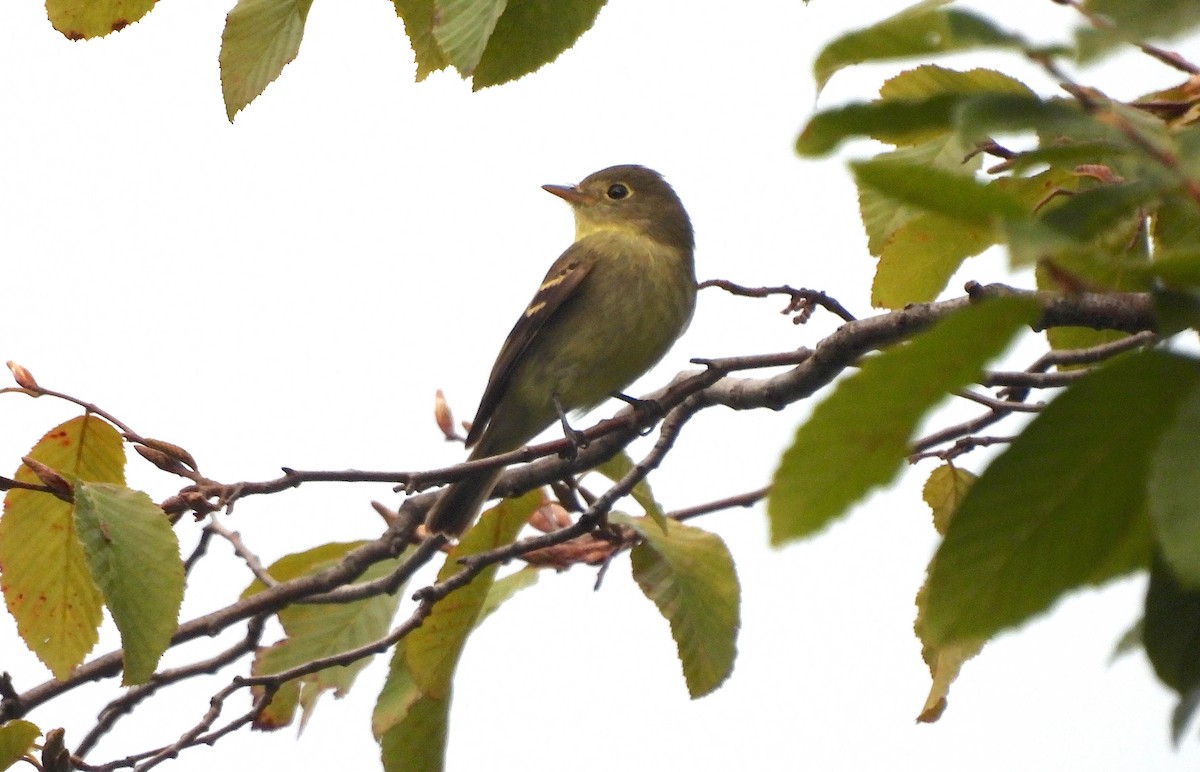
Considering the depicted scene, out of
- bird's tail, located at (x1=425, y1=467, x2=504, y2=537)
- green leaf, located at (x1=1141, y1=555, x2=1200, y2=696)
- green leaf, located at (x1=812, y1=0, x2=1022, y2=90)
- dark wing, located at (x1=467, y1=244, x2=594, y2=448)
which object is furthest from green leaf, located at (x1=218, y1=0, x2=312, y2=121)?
dark wing, located at (x1=467, y1=244, x2=594, y2=448)

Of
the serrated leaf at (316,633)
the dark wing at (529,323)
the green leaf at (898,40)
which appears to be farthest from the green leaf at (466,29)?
the dark wing at (529,323)

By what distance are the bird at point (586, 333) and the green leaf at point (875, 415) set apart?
4.79m

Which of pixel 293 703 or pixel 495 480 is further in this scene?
pixel 495 480

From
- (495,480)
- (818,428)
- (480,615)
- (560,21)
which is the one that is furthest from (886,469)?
(495,480)

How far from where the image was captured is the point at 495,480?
5.25 meters

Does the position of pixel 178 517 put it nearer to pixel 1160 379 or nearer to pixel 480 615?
pixel 480 615

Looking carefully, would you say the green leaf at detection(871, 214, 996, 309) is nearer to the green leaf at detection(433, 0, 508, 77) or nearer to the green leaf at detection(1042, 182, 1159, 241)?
the green leaf at detection(433, 0, 508, 77)

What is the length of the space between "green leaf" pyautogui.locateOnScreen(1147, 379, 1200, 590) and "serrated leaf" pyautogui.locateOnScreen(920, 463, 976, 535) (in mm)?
2603

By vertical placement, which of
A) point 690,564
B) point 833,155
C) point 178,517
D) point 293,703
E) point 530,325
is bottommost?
point 293,703

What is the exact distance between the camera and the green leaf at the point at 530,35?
255 centimetres

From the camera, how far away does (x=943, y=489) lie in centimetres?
362

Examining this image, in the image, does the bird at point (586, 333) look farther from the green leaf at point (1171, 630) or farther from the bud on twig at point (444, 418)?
the green leaf at point (1171, 630)

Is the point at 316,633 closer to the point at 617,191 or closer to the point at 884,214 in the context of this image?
the point at 884,214

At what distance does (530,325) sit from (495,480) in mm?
1373
